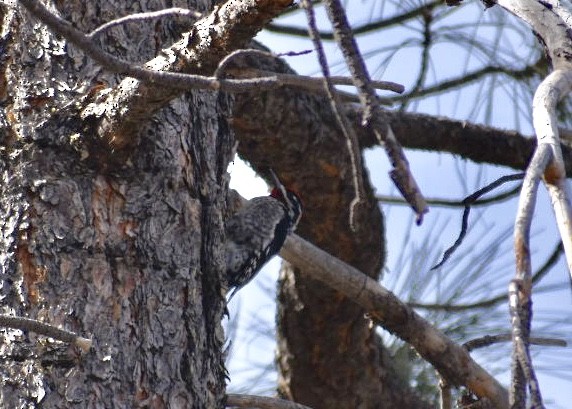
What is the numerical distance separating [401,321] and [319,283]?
20.7 inches

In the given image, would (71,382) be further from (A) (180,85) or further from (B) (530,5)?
(B) (530,5)

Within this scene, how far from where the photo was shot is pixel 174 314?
170cm

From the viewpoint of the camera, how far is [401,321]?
273 centimetres

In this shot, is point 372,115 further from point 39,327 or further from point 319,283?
point 319,283

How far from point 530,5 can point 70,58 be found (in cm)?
83

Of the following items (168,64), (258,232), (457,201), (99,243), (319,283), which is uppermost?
(457,201)

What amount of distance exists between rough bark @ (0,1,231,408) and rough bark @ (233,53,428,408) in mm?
1189

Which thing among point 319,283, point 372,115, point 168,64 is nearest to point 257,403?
point 168,64

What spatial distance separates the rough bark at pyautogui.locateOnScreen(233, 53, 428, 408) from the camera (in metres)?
3.03

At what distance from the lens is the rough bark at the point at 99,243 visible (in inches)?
62.9

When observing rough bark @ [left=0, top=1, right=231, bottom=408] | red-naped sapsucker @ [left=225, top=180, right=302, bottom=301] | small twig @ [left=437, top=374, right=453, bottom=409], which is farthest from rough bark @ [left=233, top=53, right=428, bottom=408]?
rough bark @ [left=0, top=1, right=231, bottom=408]

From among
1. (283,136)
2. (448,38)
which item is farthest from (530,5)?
(448,38)

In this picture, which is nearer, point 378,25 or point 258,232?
point 378,25

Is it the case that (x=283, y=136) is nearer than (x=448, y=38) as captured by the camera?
Yes
